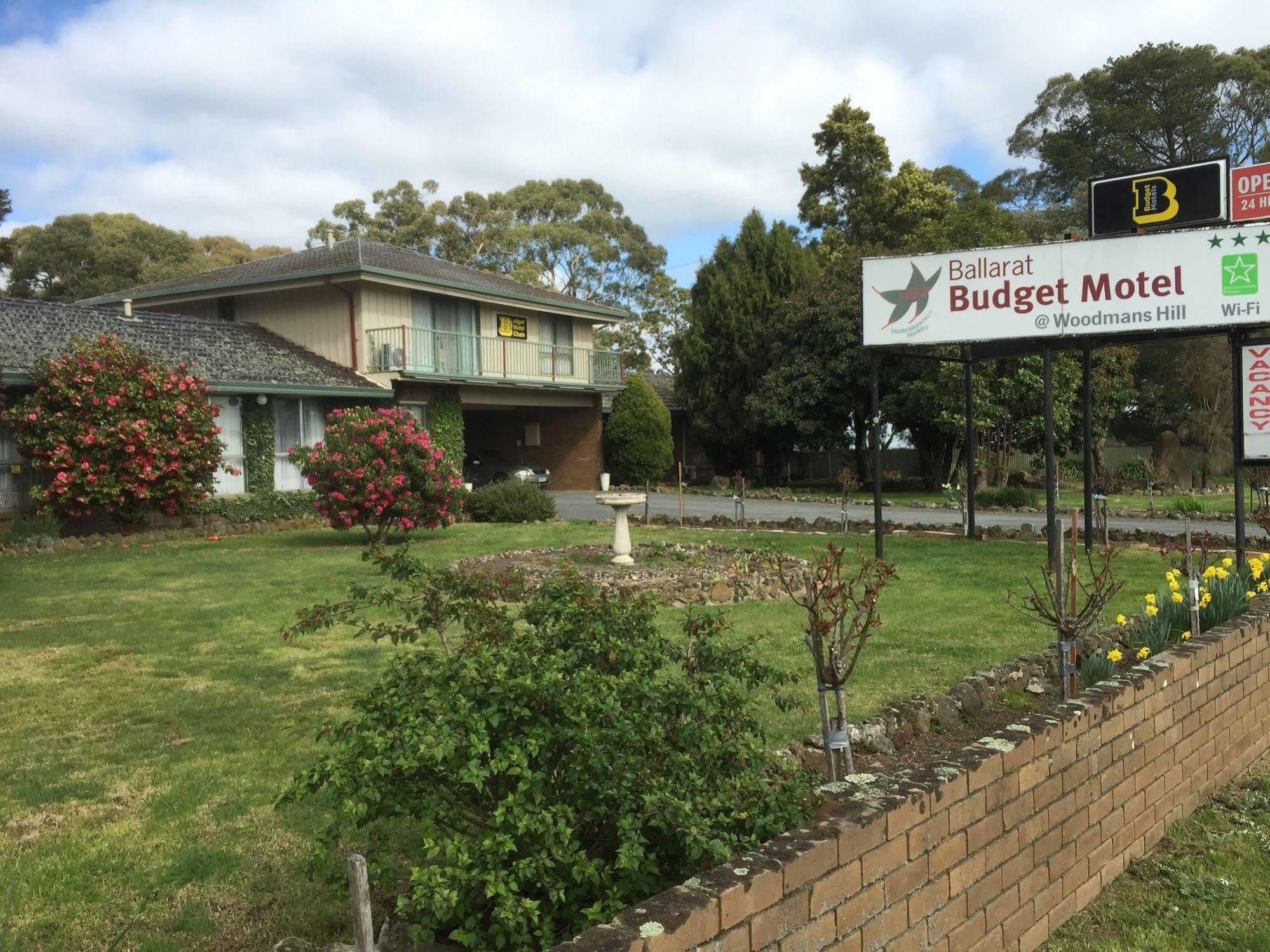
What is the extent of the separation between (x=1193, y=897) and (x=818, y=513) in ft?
61.8

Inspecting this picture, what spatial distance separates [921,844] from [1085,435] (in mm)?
11467

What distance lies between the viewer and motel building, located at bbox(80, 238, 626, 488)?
24.4 m

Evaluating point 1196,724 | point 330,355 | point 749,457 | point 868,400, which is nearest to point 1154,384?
point 868,400

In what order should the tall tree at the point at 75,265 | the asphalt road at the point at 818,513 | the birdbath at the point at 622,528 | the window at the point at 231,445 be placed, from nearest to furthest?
the birdbath at the point at 622,528 → the asphalt road at the point at 818,513 → the window at the point at 231,445 → the tall tree at the point at 75,265

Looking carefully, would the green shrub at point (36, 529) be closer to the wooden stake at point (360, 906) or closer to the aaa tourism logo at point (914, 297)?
the aaa tourism logo at point (914, 297)

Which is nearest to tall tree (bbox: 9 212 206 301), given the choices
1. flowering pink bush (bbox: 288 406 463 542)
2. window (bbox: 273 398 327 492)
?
window (bbox: 273 398 327 492)

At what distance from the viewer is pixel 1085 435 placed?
13320mm

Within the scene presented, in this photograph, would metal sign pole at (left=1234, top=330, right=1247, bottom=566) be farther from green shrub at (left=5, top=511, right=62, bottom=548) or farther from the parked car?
the parked car

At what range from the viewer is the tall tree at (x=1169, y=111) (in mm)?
40500

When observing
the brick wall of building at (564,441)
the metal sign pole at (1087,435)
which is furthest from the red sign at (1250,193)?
the brick wall of building at (564,441)

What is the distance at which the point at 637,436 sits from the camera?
32.0 meters

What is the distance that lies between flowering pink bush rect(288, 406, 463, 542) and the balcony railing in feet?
28.0

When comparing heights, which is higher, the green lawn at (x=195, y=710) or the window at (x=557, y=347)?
the window at (x=557, y=347)

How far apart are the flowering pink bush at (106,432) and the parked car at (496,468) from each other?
13628 millimetres
